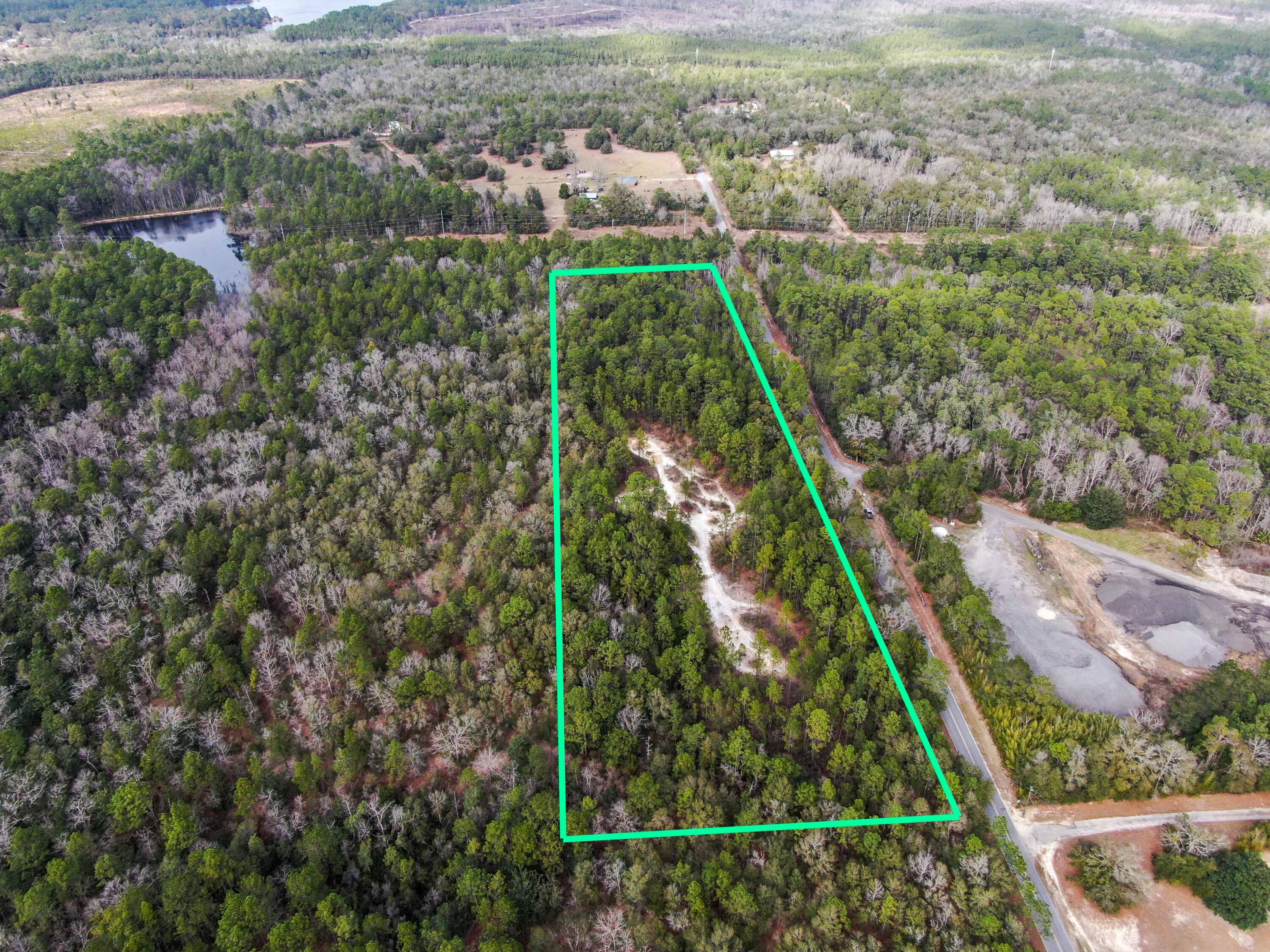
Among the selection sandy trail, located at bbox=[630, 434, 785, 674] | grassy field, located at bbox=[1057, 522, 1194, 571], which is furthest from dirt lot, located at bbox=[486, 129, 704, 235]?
grassy field, located at bbox=[1057, 522, 1194, 571]

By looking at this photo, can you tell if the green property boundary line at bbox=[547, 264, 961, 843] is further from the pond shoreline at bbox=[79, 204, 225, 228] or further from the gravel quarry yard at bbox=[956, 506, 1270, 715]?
the pond shoreline at bbox=[79, 204, 225, 228]

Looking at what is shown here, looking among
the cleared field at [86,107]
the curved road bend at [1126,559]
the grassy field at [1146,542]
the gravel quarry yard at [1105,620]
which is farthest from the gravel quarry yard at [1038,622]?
the cleared field at [86,107]

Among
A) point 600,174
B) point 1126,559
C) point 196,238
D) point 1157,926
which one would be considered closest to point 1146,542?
point 1126,559

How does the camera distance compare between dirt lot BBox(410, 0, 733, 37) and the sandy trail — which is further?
dirt lot BBox(410, 0, 733, 37)

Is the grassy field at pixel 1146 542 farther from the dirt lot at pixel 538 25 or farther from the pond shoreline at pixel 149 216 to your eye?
the dirt lot at pixel 538 25

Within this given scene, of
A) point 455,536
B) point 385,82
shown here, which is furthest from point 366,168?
point 455,536

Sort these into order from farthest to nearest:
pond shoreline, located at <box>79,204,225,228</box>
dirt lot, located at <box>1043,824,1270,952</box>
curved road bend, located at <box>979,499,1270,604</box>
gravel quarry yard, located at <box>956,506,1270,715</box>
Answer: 1. pond shoreline, located at <box>79,204,225,228</box>
2. curved road bend, located at <box>979,499,1270,604</box>
3. gravel quarry yard, located at <box>956,506,1270,715</box>
4. dirt lot, located at <box>1043,824,1270,952</box>
